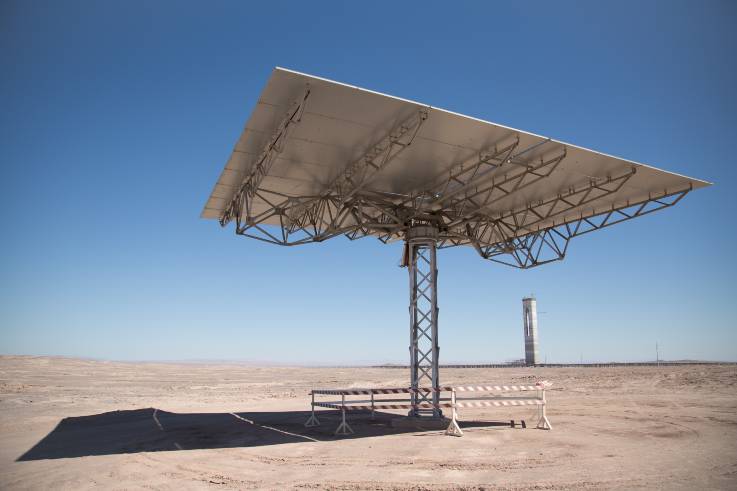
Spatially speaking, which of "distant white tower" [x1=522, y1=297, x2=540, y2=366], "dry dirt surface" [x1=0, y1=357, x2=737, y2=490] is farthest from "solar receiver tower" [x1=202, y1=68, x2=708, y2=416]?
"distant white tower" [x1=522, y1=297, x2=540, y2=366]

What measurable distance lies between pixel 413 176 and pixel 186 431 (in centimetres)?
1072

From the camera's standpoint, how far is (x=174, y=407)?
2275 cm

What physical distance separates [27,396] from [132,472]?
889 inches

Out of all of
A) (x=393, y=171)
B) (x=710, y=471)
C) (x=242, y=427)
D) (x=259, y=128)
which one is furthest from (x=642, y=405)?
(x=259, y=128)

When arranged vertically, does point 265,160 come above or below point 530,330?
above

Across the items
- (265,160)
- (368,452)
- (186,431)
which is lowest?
(186,431)

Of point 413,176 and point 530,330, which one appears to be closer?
point 413,176

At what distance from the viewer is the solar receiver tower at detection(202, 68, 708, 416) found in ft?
39.6

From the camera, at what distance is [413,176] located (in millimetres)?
16453

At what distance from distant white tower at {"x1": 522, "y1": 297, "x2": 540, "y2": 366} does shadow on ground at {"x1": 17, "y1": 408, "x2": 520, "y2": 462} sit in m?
70.1

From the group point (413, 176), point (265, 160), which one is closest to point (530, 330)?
point (413, 176)

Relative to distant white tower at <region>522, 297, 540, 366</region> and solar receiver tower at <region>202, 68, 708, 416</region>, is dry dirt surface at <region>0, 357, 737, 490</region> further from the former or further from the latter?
distant white tower at <region>522, 297, 540, 366</region>

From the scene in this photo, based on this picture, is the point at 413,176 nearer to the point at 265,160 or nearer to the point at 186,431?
the point at 265,160

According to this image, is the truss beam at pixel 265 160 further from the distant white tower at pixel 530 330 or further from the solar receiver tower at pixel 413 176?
the distant white tower at pixel 530 330
